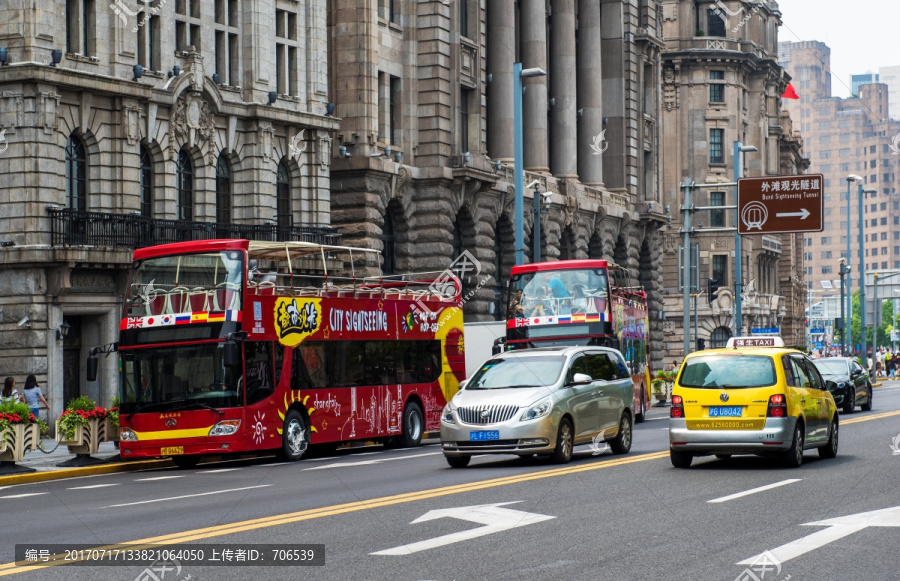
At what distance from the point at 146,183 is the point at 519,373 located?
18785mm

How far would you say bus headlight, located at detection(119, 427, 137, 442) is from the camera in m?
25.5

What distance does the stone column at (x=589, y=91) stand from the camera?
66.9 m

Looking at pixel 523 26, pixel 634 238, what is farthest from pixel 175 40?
pixel 634 238

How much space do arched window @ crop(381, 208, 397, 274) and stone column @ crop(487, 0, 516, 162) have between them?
8077mm

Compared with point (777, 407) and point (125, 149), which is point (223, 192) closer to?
point (125, 149)

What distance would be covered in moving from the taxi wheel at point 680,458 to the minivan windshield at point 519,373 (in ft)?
7.96

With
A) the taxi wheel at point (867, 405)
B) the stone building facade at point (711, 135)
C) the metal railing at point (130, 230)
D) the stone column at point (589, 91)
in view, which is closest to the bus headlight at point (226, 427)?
the metal railing at point (130, 230)

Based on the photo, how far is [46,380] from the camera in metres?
34.4

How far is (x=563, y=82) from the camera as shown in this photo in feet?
211

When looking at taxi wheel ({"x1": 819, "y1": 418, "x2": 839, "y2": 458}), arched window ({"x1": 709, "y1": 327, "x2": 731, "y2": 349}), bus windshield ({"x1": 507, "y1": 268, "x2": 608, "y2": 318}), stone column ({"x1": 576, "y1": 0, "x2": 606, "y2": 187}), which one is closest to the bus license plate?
taxi wheel ({"x1": 819, "y1": 418, "x2": 839, "y2": 458})

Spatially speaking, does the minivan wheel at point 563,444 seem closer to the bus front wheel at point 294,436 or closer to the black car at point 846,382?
the bus front wheel at point 294,436

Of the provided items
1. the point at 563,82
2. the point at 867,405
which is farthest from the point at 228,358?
the point at 563,82

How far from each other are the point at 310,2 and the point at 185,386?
22264 millimetres

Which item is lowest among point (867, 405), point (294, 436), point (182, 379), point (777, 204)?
point (867, 405)
